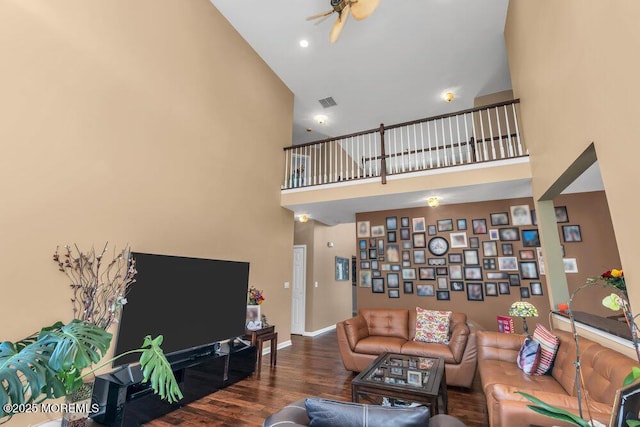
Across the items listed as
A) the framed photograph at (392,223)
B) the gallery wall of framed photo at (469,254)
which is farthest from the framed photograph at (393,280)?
the framed photograph at (392,223)

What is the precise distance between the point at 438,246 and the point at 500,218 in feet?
4.21

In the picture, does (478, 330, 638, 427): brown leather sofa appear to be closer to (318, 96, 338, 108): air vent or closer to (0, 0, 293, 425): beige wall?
(0, 0, 293, 425): beige wall

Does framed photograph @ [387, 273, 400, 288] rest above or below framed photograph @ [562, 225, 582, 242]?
below

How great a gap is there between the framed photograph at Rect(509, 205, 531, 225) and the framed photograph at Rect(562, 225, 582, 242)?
1.81 feet

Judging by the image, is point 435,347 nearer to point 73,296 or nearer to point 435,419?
point 435,419

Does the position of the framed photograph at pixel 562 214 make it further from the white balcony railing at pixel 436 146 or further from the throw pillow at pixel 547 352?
the throw pillow at pixel 547 352

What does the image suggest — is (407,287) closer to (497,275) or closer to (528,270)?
(497,275)

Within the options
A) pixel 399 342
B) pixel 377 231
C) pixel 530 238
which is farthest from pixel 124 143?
pixel 530 238

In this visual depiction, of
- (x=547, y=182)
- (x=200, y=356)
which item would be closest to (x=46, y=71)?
(x=200, y=356)

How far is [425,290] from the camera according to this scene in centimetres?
628

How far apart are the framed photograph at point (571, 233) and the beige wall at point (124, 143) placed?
526 centimetres

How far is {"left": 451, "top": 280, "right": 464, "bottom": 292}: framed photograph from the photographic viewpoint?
19.8 ft

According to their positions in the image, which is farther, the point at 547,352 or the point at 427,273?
the point at 427,273

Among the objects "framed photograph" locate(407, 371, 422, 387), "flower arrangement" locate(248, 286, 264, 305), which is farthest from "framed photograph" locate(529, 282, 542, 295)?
"flower arrangement" locate(248, 286, 264, 305)
